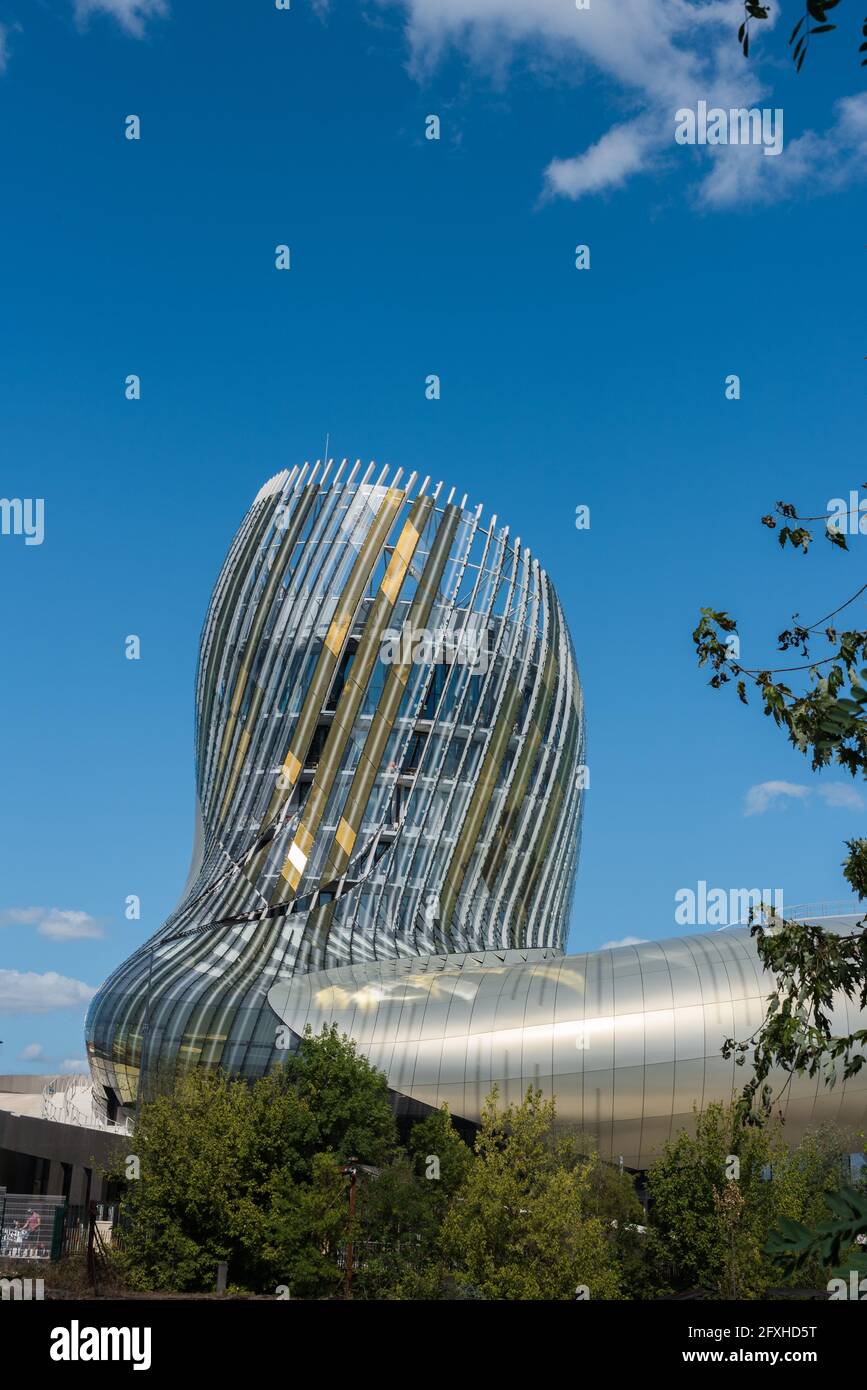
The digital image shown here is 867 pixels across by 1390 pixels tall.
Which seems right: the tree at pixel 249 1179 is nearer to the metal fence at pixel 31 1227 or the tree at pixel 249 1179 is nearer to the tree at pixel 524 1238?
the metal fence at pixel 31 1227

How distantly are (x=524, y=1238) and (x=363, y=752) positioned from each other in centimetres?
2876

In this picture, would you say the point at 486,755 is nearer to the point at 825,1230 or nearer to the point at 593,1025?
the point at 593,1025

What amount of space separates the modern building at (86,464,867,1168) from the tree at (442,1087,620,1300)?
13924 millimetres

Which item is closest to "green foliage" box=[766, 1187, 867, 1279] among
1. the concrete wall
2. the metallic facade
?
the metallic facade

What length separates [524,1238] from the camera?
93.2 ft

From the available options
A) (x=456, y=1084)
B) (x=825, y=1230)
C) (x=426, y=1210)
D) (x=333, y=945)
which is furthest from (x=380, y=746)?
(x=825, y=1230)

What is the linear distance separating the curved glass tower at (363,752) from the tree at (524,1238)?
21002 millimetres

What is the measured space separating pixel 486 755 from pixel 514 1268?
30.5 m

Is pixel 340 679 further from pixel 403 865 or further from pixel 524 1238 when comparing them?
pixel 524 1238

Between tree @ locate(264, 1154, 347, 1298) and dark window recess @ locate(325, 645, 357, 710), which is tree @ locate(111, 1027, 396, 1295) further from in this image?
dark window recess @ locate(325, 645, 357, 710)

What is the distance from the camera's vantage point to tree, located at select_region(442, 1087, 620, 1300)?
27766 mm

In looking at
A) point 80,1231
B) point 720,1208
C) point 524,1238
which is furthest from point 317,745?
point 524,1238

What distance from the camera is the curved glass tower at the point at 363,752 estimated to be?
53581mm

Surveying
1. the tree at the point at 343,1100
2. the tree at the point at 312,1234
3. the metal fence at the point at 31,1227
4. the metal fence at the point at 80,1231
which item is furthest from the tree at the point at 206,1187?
the metal fence at the point at 31,1227
